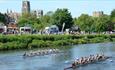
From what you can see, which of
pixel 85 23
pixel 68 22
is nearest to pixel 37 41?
pixel 68 22

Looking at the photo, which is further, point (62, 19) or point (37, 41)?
point (62, 19)

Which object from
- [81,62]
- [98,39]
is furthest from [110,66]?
[98,39]

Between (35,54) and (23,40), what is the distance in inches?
583

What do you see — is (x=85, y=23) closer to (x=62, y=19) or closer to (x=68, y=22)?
(x=68, y=22)

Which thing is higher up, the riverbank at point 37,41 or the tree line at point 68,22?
the tree line at point 68,22

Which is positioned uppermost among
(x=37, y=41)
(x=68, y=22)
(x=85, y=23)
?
(x=68, y=22)

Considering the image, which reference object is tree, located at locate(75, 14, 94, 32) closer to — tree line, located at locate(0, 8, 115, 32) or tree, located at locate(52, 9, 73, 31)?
tree line, located at locate(0, 8, 115, 32)

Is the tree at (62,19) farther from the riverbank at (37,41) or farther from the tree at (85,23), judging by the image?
the riverbank at (37,41)

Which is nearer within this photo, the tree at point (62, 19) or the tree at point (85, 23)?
the tree at point (62, 19)

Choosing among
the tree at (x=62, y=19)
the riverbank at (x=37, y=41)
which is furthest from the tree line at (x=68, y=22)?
the riverbank at (x=37, y=41)

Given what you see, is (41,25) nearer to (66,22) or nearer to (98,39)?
(66,22)

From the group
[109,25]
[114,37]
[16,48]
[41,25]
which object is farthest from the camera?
[109,25]

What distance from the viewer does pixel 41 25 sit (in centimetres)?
11994

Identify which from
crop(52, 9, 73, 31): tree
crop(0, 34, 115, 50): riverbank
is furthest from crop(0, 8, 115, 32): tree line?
crop(0, 34, 115, 50): riverbank
